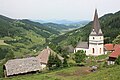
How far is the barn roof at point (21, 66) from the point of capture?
187ft

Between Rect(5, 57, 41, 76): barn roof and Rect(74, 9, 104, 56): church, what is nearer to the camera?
Rect(5, 57, 41, 76): barn roof

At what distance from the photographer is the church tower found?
85.1m

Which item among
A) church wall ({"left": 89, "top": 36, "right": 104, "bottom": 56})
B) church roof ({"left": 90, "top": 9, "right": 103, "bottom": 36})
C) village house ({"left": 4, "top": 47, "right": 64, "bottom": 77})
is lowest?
village house ({"left": 4, "top": 47, "right": 64, "bottom": 77})

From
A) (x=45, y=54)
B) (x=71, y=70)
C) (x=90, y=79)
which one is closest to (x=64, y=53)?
→ (x=45, y=54)

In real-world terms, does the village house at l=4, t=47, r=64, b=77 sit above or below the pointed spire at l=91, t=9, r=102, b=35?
below

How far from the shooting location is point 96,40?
86.1 meters

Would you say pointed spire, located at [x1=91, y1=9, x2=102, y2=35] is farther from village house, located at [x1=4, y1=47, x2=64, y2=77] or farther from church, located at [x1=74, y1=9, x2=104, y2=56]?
village house, located at [x1=4, y1=47, x2=64, y2=77]

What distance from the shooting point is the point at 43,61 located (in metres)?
66.8

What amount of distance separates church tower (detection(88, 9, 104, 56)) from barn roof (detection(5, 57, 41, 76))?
30.6 metres

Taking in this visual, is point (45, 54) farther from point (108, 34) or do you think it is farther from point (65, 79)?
point (108, 34)

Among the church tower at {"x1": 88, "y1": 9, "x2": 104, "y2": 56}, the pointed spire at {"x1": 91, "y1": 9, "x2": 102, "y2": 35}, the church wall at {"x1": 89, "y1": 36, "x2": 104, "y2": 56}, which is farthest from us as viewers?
the church wall at {"x1": 89, "y1": 36, "x2": 104, "y2": 56}

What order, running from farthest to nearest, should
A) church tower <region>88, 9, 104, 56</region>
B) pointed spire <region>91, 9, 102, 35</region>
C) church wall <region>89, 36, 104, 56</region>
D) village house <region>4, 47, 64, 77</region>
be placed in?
church wall <region>89, 36, 104, 56</region>, church tower <region>88, 9, 104, 56</region>, pointed spire <region>91, 9, 102, 35</region>, village house <region>4, 47, 64, 77</region>

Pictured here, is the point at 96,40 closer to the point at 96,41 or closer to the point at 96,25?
the point at 96,41

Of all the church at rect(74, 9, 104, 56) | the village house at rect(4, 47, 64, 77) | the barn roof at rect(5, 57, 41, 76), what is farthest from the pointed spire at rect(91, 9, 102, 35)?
Answer: the barn roof at rect(5, 57, 41, 76)
